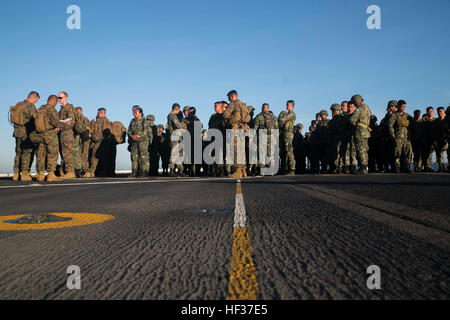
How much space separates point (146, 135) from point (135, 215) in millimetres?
13320

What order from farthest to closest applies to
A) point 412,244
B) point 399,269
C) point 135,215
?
point 135,215, point 412,244, point 399,269

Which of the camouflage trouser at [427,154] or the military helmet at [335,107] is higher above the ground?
the military helmet at [335,107]

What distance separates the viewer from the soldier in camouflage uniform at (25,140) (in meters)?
13.4

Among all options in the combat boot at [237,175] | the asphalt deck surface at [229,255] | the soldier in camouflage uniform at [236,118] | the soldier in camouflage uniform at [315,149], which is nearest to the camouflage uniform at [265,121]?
the soldier in camouflage uniform at [236,118]

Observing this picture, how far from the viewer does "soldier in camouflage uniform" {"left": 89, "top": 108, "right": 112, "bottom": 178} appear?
18328 mm

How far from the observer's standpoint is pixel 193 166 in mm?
18406

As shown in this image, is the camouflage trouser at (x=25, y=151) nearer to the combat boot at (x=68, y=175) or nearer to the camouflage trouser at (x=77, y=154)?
the combat boot at (x=68, y=175)

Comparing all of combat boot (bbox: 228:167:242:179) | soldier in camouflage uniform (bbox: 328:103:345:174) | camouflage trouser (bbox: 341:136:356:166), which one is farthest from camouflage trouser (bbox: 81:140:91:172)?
camouflage trouser (bbox: 341:136:356:166)

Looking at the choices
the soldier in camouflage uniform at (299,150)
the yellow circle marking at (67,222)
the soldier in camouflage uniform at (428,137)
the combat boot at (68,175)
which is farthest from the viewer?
the soldier in camouflage uniform at (299,150)

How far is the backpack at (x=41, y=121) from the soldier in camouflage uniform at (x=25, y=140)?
831 millimetres

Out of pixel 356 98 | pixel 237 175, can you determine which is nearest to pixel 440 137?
pixel 356 98
